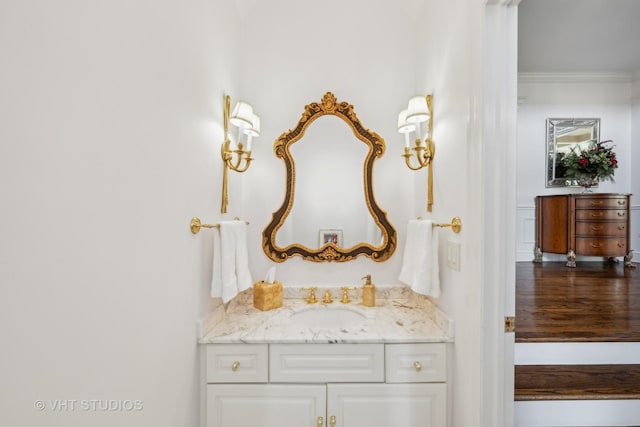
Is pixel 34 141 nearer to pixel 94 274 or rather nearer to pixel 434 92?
pixel 94 274

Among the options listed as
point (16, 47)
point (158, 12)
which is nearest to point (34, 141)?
point (16, 47)

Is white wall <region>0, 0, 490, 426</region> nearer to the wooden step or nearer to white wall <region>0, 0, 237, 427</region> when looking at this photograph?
white wall <region>0, 0, 237, 427</region>

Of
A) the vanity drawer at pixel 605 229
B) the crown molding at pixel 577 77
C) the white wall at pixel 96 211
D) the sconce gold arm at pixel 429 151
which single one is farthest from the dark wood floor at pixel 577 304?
the crown molding at pixel 577 77

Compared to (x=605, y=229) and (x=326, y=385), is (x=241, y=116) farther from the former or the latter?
(x=605, y=229)

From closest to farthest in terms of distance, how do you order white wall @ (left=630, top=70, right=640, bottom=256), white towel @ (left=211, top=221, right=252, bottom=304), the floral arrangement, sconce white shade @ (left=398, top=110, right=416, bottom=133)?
white towel @ (left=211, top=221, right=252, bottom=304), sconce white shade @ (left=398, top=110, right=416, bottom=133), the floral arrangement, white wall @ (left=630, top=70, right=640, bottom=256)

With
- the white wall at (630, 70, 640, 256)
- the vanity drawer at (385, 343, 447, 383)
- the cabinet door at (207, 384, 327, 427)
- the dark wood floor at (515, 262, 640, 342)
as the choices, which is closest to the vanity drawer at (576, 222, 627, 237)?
the dark wood floor at (515, 262, 640, 342)

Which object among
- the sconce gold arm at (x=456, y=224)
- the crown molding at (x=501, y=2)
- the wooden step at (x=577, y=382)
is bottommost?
the wooden step at (x=577, y=382)

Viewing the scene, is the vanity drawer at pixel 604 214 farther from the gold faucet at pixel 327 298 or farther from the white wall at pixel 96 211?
the white wall at pixel 96 211

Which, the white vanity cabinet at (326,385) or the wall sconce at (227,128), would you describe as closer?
the white vanity cabinet at (326,385)

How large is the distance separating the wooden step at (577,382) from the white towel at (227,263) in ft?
4.65

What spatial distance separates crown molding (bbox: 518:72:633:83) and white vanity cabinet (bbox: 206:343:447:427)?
4120 mm

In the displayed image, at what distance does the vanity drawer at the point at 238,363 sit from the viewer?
1.40 meters

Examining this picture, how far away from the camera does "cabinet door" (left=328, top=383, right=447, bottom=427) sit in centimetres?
139

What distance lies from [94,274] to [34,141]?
0.37 metres
